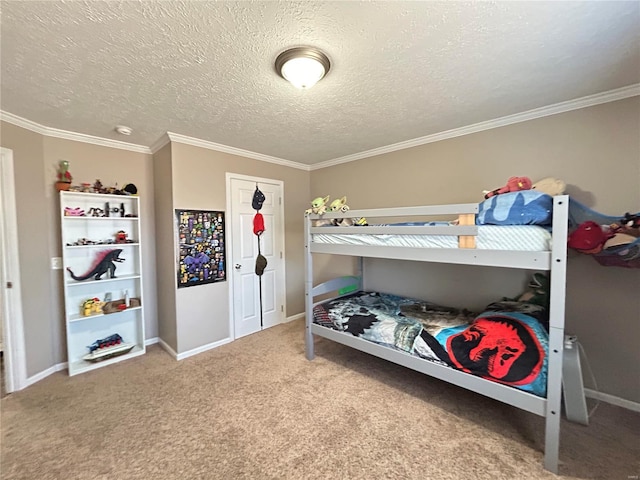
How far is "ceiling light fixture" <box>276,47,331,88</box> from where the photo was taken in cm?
149

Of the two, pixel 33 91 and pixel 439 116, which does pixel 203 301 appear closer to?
pixel 33 91

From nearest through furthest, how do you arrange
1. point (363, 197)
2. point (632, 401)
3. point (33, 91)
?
1. point (33, 91)
2. point (632, 401)
3. point (363, 197)

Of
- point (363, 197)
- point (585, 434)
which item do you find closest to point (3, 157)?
point (363, 197)

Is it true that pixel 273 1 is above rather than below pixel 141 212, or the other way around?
above

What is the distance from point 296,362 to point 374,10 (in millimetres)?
2797

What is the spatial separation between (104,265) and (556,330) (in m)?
3.81

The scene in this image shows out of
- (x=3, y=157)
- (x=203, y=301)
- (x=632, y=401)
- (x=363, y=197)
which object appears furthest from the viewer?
(x=363, y=197)

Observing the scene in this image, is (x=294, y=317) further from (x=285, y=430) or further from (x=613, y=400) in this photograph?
(x=613, y=400)

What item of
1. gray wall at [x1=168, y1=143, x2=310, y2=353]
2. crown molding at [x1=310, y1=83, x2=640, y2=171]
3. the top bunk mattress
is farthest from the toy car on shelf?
crown molding at [x1=310, y1=83, x2=640, y2=171]

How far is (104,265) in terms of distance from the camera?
2758 mm

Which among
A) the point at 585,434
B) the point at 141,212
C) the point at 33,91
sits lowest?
the point at 585,434

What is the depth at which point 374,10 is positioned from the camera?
1231 millimetres

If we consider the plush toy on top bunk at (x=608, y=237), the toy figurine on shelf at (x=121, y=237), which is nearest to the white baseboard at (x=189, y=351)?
the toy figurine on shelf at (x=121, y=237)

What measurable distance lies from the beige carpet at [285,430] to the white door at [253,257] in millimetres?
975
